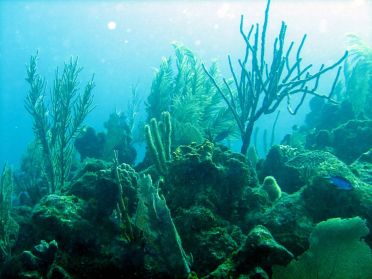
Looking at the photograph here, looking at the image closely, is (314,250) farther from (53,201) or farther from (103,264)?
(53,201)

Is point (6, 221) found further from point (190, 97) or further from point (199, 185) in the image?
point (190, 97)

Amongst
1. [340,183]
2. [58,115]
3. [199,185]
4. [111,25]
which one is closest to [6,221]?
[58,115]

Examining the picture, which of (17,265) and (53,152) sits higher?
(53,152)

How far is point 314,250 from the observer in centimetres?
296

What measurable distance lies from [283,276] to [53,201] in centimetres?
276

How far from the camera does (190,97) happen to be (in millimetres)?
Answer: 8305

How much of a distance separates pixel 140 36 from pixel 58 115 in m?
86.2

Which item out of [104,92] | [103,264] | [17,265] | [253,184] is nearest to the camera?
[17,265]

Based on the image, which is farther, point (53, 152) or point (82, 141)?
point (82, 141)

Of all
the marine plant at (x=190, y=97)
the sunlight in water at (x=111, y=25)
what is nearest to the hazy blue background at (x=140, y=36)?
the sunlight in water at (x=111, y=25)

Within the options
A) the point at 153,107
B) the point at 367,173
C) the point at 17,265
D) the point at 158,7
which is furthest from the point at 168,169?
the point at 158,7

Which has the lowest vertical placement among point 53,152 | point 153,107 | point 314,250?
point 314,250

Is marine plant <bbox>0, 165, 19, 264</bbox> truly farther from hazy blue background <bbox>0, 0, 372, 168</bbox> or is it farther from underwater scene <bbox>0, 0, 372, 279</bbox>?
hazy blue background <bbox>0, 0, 372, 168</bbox>

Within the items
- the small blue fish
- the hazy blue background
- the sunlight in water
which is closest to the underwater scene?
the small blue fish
